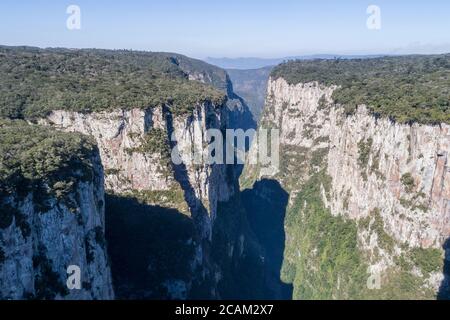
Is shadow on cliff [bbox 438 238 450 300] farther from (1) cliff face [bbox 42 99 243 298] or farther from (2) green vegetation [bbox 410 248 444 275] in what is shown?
(1) cliff face [bbox 42 99 243 298]

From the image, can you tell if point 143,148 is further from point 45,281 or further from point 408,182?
point 408,182

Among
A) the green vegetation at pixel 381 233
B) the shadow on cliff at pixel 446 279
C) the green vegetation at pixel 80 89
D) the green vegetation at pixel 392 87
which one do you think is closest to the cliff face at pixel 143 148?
the green vegetation at pixel 80 89

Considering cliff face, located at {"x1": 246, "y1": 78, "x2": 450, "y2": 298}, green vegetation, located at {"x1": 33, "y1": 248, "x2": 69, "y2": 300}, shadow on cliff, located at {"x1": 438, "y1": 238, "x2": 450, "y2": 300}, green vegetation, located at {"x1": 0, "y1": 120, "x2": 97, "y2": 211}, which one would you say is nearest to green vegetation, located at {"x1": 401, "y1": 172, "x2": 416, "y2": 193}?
cliff face, located at {"x1": 246, "y1": 78, "x2": 450, "y2": 298}

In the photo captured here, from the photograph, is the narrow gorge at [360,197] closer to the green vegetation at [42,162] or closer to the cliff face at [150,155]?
the cliff face at [150,155]

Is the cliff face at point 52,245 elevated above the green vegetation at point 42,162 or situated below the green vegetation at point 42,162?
below

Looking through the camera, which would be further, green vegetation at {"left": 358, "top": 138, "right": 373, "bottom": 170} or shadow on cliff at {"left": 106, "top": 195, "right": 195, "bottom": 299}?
green vegetation at {"left": 358, "top": 138, "right": 373, "bottom": 170}

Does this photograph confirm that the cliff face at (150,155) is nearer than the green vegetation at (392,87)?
Yes
